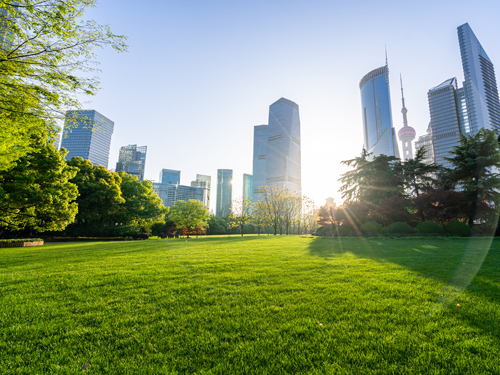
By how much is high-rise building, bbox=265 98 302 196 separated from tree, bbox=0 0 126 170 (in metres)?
166

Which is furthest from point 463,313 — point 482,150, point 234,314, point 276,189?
point 276,189

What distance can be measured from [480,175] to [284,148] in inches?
6487

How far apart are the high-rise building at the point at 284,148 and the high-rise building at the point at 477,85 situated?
10601 centimetres

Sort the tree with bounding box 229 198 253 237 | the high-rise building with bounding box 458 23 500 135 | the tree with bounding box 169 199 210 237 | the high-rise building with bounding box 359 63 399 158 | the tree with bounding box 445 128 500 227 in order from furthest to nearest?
the high-rise building with bounding box 359 63 399 158
the high-rise building with bounding box 458 23 500 135
the tree with bounding box 229 198 253 237
the tree with bounding box 169 199 210 237
the tree with bounding box 445 128 500 227

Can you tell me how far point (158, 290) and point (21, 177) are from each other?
57.8 feet

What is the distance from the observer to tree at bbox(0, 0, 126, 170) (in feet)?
21.1

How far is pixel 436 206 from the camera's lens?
2066 cm

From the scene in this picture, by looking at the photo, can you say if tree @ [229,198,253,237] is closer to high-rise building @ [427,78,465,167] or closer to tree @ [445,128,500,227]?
tree @ [445,128,500,227]

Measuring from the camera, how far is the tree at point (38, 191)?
586 inches

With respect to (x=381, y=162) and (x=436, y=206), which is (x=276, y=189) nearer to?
(x=381, y=162)

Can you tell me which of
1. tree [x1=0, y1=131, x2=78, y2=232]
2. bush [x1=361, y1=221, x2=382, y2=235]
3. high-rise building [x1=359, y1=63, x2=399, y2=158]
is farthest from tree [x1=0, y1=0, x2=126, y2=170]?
high-rise building [x1=359, y1=63, x2=399, y2=158]

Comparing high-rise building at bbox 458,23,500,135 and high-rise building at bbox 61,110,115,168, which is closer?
high-rise building at bbox 458,23,500,135

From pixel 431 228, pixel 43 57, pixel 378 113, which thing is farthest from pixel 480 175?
pixel 378 113

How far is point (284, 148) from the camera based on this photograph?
18125 cm
